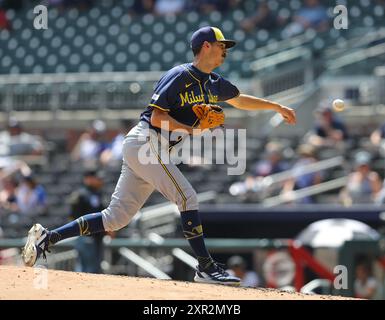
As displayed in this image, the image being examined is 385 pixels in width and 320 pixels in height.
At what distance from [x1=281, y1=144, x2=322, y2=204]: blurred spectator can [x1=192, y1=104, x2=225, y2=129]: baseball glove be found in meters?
5.21

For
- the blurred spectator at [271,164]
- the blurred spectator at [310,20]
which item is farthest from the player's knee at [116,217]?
the blurred spectator at [310,20]

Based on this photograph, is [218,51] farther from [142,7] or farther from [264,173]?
[142,7]

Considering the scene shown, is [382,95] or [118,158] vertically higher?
[382,95]

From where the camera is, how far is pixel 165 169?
6.68 m

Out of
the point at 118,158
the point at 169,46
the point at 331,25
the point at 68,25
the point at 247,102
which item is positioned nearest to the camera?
the point at 247,102

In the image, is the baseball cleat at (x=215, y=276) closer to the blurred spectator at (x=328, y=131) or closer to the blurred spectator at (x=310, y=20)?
the blurred spectator at (x=328, y=131)

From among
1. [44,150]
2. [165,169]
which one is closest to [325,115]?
[44,150]

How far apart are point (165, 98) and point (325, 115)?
6482 mm

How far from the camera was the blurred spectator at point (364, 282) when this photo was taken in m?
10.1

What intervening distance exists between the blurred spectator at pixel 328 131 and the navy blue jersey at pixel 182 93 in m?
6.03

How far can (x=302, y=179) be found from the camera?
12070 millimetres
